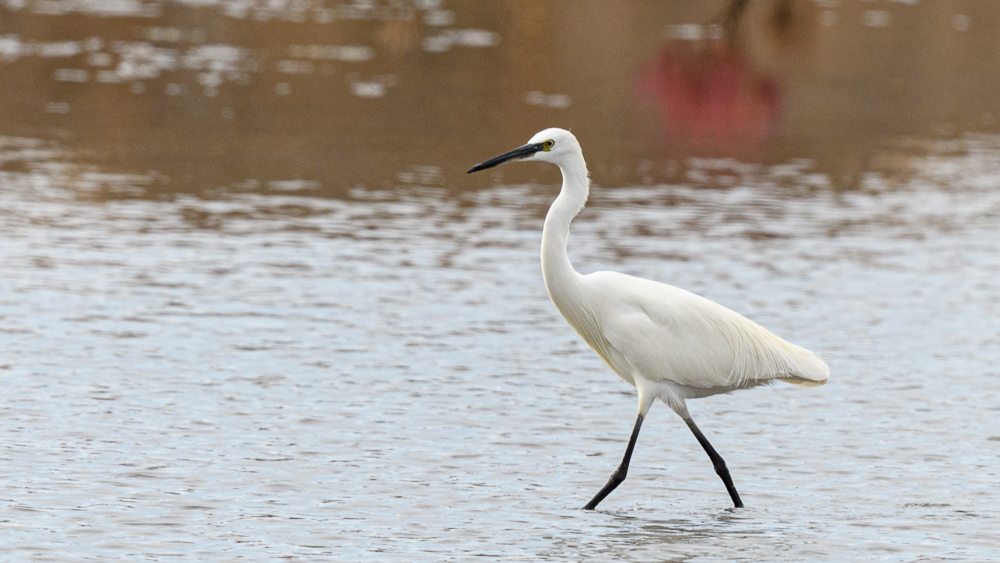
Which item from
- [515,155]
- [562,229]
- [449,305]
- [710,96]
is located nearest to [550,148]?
[515,155]

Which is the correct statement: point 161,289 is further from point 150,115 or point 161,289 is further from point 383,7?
point 383,7

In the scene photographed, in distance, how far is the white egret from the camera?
7.67m

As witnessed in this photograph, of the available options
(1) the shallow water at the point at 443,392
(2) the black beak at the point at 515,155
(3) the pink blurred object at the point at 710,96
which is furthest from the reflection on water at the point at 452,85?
(2) the black beak at the point at 515,155

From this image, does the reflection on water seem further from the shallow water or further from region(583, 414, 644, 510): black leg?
region(583, 414, 644, 510): black leg

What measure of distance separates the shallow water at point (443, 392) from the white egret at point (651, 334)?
1.96ft

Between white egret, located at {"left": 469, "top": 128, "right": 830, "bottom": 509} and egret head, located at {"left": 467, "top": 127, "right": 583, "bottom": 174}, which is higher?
egret head, located at {"left": 467, "top": 127, "right": 583, "bottom": 174}

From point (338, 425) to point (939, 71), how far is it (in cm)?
2455

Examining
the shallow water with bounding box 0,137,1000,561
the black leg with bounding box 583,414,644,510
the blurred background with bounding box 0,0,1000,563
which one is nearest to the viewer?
the shallow water with bounding box 0,137,1000,561

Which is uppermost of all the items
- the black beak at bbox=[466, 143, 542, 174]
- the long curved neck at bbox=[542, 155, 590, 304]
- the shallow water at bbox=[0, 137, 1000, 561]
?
the black beak at bbox=[466, 143, 542, 174]

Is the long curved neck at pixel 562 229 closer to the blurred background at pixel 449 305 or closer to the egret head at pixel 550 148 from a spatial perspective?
the egret head at pixel 550 148

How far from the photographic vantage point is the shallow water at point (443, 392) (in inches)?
285

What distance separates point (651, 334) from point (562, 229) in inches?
28.2

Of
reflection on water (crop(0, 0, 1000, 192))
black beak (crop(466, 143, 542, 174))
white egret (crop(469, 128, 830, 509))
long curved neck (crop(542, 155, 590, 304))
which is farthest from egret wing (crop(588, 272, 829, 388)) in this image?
reflection on water (crop(0, 0, 1000, 192))

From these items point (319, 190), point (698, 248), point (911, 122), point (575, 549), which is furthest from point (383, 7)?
point (575, 549)
